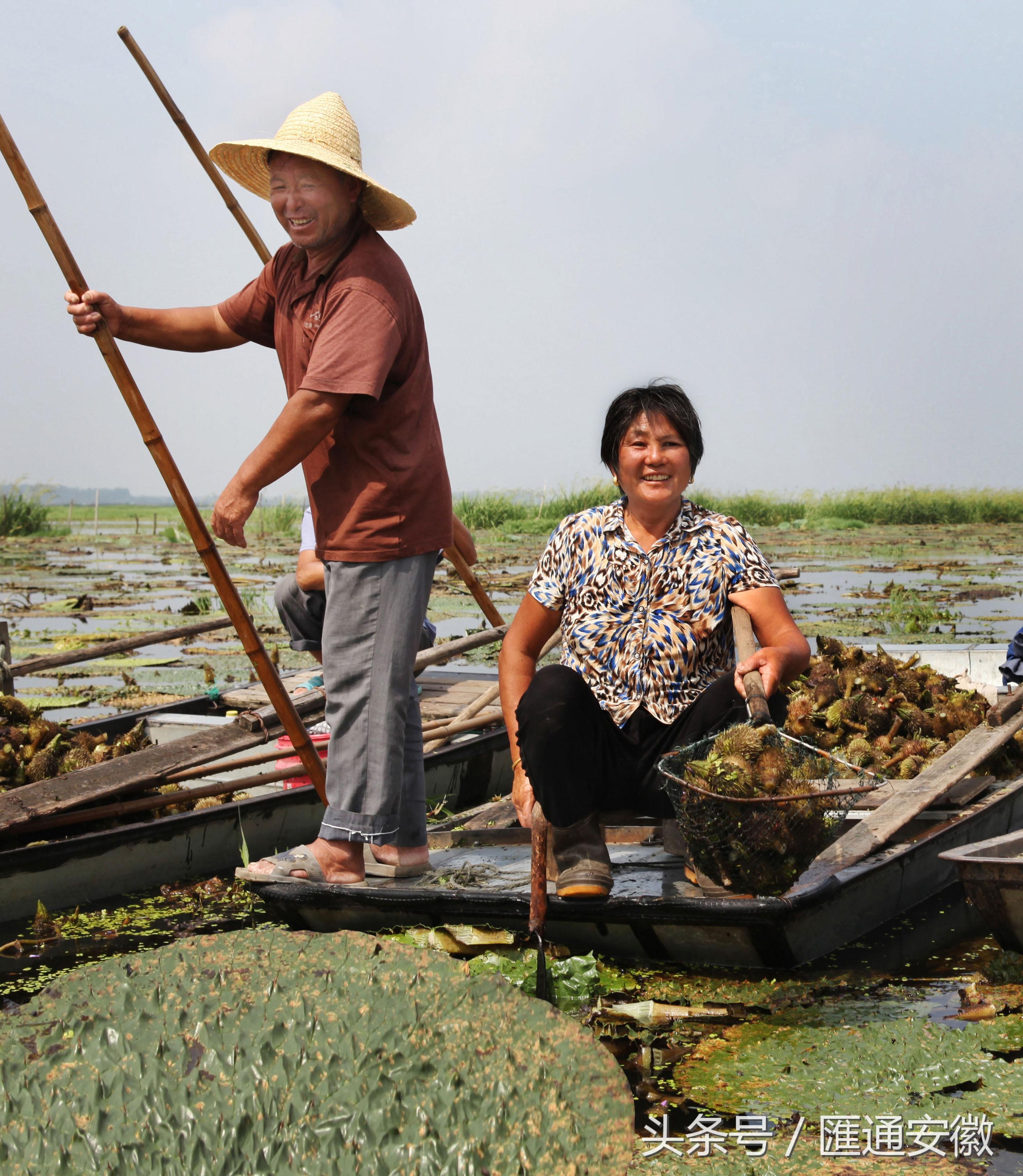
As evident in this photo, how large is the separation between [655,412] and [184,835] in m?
2.05

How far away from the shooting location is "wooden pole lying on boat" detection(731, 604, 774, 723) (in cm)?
264

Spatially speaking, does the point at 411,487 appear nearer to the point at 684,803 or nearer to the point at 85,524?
the point at 684,803

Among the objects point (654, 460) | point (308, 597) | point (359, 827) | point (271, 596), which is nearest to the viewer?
point (654, 460)

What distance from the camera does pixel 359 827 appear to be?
121 inches

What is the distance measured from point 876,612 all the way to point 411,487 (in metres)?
8.54

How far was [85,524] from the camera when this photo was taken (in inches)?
1022

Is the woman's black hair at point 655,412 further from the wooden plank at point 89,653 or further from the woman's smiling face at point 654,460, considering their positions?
the wooden plank at point 89,653

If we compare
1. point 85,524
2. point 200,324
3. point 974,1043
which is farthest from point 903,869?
point 85,524

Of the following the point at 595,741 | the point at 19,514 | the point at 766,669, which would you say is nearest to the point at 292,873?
the point at 595,741

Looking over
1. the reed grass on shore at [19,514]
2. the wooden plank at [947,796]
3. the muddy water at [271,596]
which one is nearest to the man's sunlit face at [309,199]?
the wooden plank at [947,796]

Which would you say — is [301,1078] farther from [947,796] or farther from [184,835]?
[947,796]

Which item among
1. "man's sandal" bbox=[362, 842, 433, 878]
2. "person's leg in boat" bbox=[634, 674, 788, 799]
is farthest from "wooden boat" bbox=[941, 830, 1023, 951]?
"man's sandal" bbox=[362, 842, 433, 878]

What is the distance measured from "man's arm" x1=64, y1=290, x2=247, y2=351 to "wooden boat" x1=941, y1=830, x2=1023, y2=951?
224cm

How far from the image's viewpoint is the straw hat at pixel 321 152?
9.64 feet
